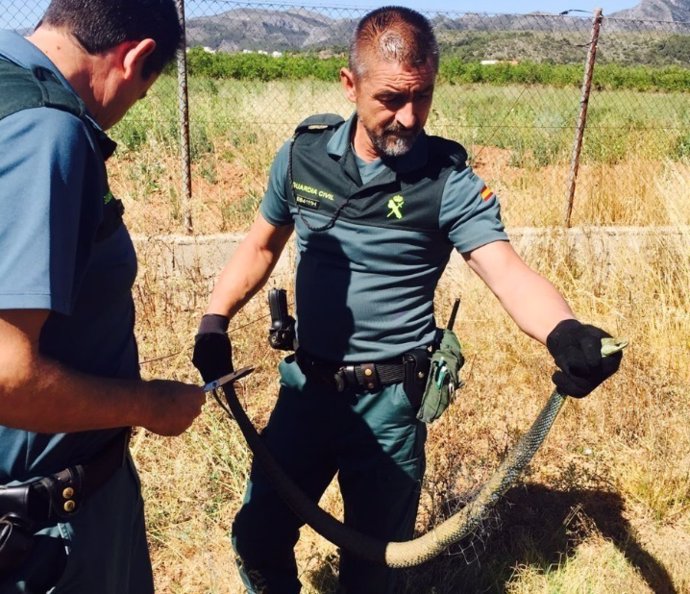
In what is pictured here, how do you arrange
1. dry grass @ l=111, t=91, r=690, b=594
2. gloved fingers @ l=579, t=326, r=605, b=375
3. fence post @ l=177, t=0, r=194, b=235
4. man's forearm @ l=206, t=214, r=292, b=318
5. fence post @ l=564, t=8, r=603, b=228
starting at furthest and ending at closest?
fence post @ l=564, t=8, r=603, b=228 < fence post @ l=177, t=0, r=194, b=235 < dry grass @ l=111, t=91, r=690, b=594 < man's forearm @ l=206, t=214, r=292, b=318 < gloved fingers @ l=579, t=326, r=605, b=375

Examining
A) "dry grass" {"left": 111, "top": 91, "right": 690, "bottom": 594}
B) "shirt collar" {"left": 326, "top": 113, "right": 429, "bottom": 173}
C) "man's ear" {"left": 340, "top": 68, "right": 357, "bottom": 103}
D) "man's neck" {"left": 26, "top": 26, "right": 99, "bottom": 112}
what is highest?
"man's neck" {"left": 26, "top": 26, "right": 99, "bottom": 112}

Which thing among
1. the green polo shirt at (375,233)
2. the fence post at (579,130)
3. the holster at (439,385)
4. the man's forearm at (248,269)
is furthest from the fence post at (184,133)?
the holster at (439,385)

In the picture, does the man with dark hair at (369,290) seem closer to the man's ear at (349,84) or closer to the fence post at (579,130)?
the man's ear at (349,84)

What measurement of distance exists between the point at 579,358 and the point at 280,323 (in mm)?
1112

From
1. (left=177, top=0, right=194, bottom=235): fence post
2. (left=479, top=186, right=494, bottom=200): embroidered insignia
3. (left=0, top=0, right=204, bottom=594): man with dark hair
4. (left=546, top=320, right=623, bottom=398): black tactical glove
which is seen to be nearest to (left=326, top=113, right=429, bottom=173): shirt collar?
(left=479, top=186, right=494, bottom=200): embroidered insignia

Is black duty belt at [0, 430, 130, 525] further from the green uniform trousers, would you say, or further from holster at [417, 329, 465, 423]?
holster at [417, 329, 465, 423]

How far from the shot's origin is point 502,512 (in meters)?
3.36

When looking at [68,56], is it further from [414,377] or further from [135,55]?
[414,377]

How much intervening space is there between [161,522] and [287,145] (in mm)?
1737

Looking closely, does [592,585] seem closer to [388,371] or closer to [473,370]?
[388,371]

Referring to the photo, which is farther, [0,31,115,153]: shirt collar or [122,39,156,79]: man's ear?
[122,39,156,79]: man's ear

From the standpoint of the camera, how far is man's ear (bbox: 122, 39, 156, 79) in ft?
4.73

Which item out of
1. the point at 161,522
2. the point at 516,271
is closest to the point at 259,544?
the point at 161,522

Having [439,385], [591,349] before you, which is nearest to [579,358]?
[591,349]
